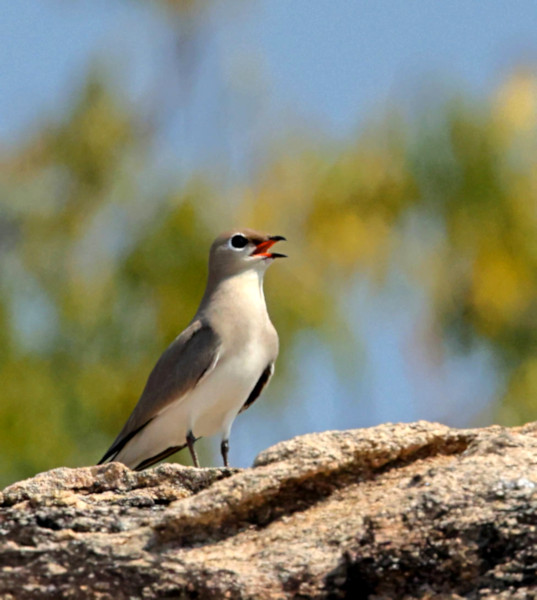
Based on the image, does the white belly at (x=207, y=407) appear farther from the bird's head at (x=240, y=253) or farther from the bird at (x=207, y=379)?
the bird's head at (x=240, y=253)

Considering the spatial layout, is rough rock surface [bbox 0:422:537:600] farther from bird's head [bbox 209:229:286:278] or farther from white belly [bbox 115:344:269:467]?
bird's head [bbox 209:229:286:278]

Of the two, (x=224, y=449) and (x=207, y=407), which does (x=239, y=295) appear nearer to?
(x=207, y=407)

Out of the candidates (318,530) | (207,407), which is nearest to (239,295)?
(207,407)

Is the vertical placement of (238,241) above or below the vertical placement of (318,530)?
above

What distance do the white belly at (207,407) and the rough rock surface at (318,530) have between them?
4409 millimetres

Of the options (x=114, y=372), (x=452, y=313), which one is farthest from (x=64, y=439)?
(x=452, y=313)

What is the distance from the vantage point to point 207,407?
930 centimetres

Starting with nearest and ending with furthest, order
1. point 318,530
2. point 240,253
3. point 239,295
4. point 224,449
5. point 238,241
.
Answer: point 318,530
point 224,449
point 239,295
point 240,253
point 238,241

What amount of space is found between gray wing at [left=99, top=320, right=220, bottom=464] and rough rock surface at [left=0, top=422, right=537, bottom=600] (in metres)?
4.41

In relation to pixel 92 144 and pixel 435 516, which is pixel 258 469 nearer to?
pixel 435 516

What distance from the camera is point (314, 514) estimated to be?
426cm

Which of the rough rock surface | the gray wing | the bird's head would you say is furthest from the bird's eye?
the rough rock surface

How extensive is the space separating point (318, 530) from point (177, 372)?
526 centimetres

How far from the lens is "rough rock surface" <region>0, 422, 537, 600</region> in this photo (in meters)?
3.64
